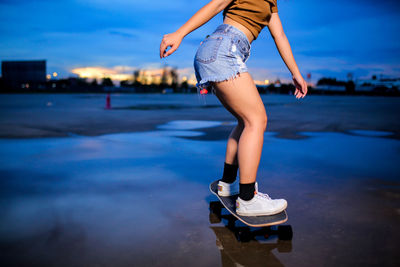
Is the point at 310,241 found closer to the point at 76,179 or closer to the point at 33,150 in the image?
the point at 76,179

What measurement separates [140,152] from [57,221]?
9.37ft

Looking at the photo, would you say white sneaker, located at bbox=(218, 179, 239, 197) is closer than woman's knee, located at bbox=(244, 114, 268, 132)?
No

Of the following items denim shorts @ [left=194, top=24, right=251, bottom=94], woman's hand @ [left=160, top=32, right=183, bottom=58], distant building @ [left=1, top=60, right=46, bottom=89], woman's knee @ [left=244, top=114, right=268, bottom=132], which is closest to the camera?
woman's hand @ [left=160, top=32, right=183, bottom=58]

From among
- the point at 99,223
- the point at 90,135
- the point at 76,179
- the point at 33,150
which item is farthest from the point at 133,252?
the point at 90,135

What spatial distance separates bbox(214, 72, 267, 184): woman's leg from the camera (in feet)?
7.63

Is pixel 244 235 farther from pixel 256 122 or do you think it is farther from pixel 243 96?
pixel 243 96

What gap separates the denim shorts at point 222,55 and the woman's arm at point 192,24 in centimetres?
15

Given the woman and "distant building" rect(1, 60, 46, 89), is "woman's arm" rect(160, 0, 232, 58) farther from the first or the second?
"distant building" rect(1, 60, 46, 89)

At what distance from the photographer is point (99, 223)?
271 centimetres

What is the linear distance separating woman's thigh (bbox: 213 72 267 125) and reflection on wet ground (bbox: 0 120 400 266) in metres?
0.92

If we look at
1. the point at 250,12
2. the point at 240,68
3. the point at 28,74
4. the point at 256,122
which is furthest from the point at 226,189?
the point at 28,74

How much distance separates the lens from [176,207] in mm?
3070

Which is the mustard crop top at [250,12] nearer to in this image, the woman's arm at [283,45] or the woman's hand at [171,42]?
the woman's arm at [283,45]

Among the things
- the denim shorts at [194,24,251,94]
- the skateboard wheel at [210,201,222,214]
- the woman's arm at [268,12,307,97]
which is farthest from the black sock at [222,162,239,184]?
the woman's arm at [268,12,307,97]
